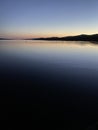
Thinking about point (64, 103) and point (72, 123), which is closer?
point (72, 123)

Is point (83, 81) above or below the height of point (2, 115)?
below

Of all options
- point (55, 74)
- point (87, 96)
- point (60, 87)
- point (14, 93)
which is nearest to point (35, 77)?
point (55, 74)

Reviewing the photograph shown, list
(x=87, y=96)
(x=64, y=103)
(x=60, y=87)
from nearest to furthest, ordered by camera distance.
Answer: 1. (x=64, y=103)
2. (x=87, y=96)
3. (x=60, y=87)

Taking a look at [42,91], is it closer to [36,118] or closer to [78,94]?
[78,94]

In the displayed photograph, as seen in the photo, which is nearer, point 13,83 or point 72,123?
point 72,123

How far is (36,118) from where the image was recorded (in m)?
6.55

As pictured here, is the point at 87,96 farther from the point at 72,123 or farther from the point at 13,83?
the point at 13,83

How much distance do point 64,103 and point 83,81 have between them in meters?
3.80

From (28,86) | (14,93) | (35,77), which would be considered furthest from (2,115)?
(35,77)

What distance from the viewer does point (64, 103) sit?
7988 mm

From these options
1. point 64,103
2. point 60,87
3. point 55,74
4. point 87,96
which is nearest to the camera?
point 64,103

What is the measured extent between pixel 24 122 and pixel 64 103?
232 centimetres

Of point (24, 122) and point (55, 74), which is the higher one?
point (24, 122)

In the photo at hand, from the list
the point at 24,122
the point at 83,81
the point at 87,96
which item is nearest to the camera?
the point at 24,122
